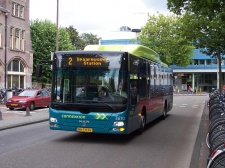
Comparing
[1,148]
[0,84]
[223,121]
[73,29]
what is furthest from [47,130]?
[73,29]

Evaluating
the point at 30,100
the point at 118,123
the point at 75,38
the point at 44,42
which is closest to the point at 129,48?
the point at 118,123

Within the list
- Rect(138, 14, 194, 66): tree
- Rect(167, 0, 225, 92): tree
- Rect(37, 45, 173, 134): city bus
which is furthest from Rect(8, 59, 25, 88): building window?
Rect(37, 45, 173, 134): city bus

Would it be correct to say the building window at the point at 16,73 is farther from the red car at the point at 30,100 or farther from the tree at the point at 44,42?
the red car at the point at 30,100

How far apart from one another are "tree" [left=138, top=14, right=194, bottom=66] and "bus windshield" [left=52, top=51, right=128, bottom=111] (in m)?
45.4

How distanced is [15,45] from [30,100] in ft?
60.4

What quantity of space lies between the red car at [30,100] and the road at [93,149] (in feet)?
29.7

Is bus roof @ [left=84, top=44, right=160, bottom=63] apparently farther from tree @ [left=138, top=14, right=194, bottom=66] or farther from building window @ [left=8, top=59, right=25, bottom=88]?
tree @ [left=138, top=14, right=194, bottom=66]

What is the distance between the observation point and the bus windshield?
9.84m

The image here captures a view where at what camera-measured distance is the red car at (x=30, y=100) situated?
22.0 m

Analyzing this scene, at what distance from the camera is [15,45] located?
39219 millimetres

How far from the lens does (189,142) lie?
10.9 metres

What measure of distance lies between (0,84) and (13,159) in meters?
29.9

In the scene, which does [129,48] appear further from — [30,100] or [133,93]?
[30,100]

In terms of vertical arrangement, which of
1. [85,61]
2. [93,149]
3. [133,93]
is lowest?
[93,149]
